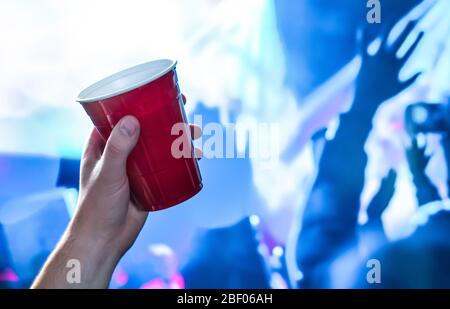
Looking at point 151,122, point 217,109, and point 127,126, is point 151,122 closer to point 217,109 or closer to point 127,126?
point 127,126

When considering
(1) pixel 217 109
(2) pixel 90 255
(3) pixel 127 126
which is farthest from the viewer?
(1) pixel 217 109

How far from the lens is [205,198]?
125 centimetres

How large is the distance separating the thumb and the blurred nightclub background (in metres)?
0.46

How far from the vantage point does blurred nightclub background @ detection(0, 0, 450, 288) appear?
123 centimetres

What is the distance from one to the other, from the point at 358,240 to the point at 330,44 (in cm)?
44

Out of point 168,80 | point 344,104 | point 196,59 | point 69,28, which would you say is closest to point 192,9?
point 196,59

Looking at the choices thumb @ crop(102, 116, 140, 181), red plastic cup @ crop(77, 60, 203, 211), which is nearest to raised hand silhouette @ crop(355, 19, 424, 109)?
red plastic cup @ crop(77, 60, 203, 211)

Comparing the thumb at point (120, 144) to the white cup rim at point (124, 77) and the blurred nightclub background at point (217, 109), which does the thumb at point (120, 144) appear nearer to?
the white cup rim at point (124, 77)

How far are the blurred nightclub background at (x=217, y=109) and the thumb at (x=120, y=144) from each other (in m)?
0.46

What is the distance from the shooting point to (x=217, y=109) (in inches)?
49.2

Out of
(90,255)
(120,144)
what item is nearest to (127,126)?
(120,144)

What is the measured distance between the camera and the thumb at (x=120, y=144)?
2.47ft

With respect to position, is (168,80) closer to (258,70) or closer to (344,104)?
(258,70)

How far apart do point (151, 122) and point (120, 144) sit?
0.17ft
